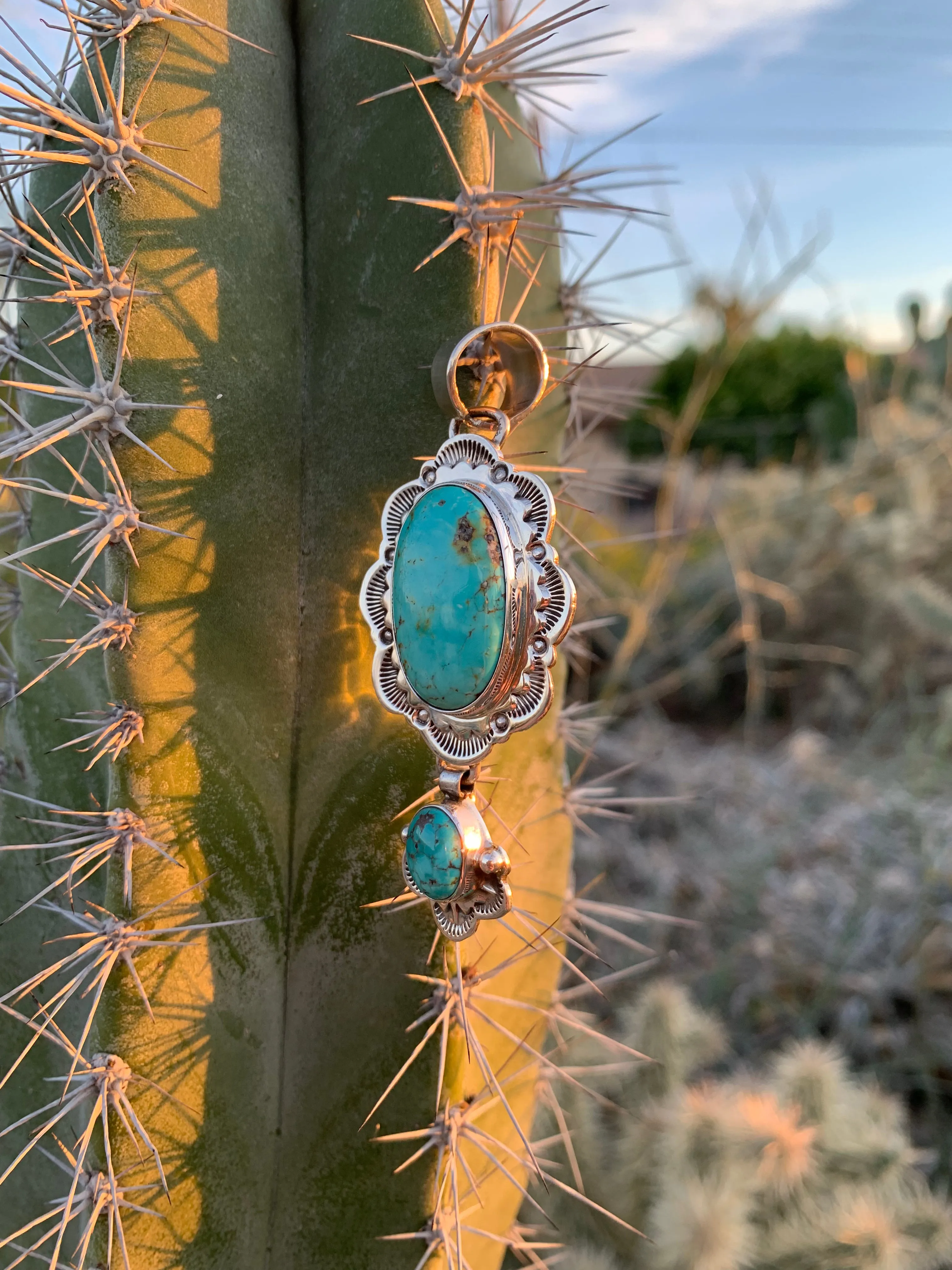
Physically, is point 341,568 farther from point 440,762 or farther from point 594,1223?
point 594,1223

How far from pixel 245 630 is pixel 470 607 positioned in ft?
0.64

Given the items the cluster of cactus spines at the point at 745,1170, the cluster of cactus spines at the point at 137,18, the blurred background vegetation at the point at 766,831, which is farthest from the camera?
the blurred background vegetation at the point at 766,831

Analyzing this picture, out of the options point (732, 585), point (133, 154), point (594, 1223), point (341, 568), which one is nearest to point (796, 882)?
point (594, 1223)

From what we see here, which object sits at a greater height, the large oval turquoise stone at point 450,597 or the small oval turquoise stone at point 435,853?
the large oval turquoise stone at point 450,597

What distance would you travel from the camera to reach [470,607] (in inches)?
32.3

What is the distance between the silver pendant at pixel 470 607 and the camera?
801 millimetres

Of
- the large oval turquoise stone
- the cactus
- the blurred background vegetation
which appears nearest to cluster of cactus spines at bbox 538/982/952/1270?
the blurred background vegetation

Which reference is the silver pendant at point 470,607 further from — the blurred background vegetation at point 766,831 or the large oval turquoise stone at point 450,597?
the blurred background vegetation at point 766,831

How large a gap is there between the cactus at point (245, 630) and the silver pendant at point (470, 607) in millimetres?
56

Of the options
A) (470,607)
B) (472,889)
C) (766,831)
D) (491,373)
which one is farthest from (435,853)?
(766,831)

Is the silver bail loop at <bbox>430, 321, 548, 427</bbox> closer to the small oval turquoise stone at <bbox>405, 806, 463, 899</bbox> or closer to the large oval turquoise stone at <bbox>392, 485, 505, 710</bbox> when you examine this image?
the large oval turquoise stone at <bbox>392, 485, 505, 710</bbox>

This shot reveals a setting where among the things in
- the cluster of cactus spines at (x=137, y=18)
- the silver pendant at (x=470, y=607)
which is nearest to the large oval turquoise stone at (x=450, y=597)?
the silver pendant at (x=470, y=607)

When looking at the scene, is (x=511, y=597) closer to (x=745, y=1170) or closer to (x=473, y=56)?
(x=473, y=56)

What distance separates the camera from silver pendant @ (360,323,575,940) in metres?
0.80
